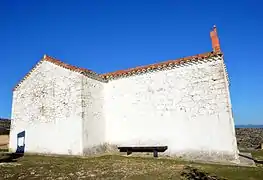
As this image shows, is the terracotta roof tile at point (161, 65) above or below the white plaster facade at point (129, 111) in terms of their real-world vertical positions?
above

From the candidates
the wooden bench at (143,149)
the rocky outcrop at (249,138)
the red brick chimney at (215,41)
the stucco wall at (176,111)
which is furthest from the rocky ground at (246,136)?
the red brick chimney at (215,41)

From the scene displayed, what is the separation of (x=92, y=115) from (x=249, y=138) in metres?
19.0

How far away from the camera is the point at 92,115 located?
16719 mm

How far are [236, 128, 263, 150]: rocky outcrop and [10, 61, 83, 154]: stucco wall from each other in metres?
16.9

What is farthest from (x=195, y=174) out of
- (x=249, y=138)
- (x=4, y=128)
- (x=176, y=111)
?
(x=4, y=128)

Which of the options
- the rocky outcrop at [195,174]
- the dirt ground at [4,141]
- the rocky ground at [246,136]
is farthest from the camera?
the dirt ground at [4,141]

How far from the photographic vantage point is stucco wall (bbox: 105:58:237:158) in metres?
13.4

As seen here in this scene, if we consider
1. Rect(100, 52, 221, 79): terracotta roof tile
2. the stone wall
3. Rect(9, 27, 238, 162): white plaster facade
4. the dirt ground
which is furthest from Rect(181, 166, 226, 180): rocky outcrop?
the stone wall

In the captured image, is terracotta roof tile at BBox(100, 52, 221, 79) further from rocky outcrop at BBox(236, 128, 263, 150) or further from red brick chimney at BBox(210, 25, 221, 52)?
rocky outcrop at BBox(236, 128, 263, 150)

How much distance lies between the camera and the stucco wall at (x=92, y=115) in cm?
1598

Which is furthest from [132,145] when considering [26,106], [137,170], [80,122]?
[26,106]

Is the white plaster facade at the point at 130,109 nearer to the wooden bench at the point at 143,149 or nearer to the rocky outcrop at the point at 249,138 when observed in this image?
the wooden bench at the point at 143,149

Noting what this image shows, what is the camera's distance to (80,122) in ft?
51.7

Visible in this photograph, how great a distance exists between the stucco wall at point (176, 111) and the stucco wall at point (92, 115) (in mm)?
718
